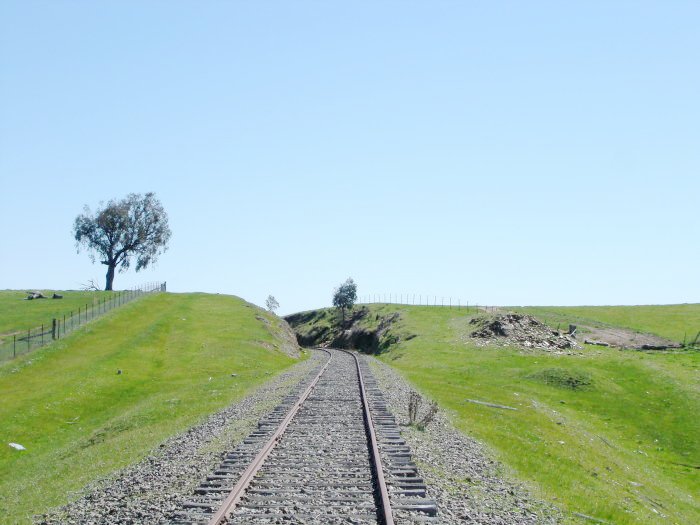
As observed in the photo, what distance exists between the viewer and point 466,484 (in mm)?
15281

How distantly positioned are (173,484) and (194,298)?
297 ft

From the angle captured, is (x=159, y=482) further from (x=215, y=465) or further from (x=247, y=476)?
(x=247, y=476)

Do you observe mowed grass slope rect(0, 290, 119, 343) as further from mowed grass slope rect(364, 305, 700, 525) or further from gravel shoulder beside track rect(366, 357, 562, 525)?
gravel shoulder beside track rect(366, 357, 562, 525)

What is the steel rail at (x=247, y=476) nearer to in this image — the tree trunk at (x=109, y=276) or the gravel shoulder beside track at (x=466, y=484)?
the gravel shoulder beside track at (x=466, y=484)

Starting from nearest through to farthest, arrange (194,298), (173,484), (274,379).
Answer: (173,484) → (274,379) → (194,298)

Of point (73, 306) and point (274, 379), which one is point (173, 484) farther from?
point (73, 306)

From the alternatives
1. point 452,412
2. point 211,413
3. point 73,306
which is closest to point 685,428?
point 452,412

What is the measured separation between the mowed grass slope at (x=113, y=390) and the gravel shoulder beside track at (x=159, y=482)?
103 centimetres

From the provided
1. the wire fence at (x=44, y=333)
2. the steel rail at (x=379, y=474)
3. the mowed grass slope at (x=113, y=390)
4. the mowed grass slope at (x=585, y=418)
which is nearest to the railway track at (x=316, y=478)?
the steel rail at (x=379, y=474)

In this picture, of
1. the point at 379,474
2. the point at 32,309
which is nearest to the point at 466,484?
the point at 379,474

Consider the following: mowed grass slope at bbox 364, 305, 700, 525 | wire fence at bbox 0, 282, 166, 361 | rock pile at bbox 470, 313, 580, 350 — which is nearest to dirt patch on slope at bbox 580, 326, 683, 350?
rock pile at bbox 470, 313, 580, 350

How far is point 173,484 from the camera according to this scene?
48.0 feet

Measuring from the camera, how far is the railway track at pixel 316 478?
11859mm

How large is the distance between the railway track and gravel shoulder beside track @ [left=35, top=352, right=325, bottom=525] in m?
0.49
